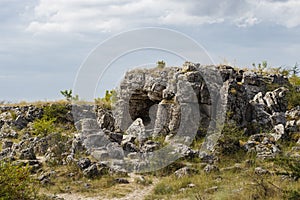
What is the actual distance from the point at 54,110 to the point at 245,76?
1196 cm

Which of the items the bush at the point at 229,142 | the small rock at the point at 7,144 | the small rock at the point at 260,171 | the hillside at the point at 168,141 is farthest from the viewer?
the small rock at the point at 7,144

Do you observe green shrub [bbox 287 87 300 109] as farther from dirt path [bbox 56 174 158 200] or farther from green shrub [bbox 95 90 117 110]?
dirt path [bbox 56 174 158 200]

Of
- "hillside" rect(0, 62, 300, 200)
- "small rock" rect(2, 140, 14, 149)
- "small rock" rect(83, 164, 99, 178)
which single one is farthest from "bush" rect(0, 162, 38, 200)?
"small rock" rect(2, 140, 14, 149)

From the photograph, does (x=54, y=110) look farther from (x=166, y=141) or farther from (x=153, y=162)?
(x=153, y=162)

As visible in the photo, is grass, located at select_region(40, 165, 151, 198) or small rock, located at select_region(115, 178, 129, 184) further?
small rock, located at select_region(115, 178, 129, 184)

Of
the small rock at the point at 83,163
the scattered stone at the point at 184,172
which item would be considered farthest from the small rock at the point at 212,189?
the small rock at the point at 83,163

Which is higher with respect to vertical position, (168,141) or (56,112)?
(56,112)

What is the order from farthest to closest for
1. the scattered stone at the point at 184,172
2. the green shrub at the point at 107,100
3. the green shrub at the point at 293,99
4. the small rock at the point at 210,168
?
the green shrub at the point at 107,100 → the green shrub at the point at 293,99 → the small rock at the point at 210,168 → the scattered stone at the point at 184,172

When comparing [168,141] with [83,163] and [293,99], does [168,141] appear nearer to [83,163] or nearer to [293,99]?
[83,163]

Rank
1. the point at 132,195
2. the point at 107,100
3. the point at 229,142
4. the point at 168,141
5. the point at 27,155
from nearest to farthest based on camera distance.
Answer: the point at 132,195, the point at 229,142, the point at 27,155, the point at 168,141, the point at 107,100

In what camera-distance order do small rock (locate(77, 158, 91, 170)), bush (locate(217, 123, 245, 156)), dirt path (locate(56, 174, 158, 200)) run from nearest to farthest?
1. dirt path (locate(56, 174, 158, 200))
2. small rock (locate(77, 158, 91, 170))
3. bush (locate(217, 123, 245, 156))

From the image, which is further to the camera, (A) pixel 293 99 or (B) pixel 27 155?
(A) pixel 293 99

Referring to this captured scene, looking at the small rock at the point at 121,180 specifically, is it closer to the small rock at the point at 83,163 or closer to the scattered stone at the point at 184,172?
the small rock at the point at 83,163

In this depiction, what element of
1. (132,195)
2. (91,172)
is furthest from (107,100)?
(132,195)
